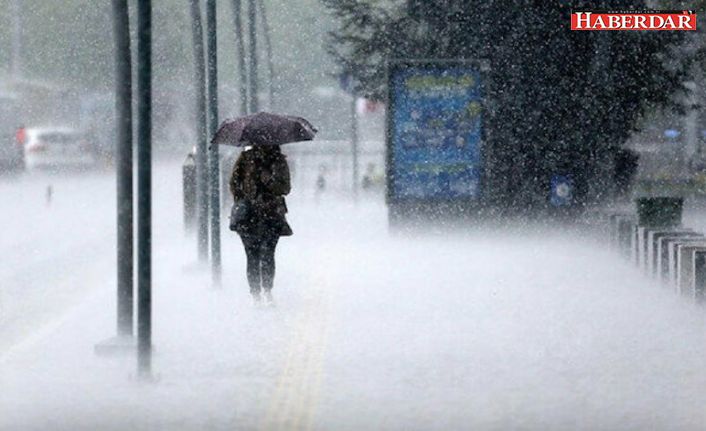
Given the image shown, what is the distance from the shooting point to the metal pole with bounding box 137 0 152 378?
11.6 meters

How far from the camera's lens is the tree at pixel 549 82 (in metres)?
28.0

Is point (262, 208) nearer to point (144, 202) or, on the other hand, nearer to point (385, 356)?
point (385, 356)

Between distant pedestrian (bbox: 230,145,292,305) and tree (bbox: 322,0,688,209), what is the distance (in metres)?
11.7

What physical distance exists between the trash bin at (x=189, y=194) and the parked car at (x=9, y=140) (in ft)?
83.8

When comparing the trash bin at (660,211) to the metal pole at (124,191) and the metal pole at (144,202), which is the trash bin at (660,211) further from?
the metal pole at (144,202)

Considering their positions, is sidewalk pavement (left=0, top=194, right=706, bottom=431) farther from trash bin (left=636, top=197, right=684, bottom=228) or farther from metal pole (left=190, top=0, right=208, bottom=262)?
trash bin (left=636, top=197, right=684, bottom=228)

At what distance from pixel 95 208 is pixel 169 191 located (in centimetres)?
860

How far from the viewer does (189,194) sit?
1038 inches

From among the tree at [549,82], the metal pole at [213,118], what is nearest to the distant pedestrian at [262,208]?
the metal pole at [213,118]

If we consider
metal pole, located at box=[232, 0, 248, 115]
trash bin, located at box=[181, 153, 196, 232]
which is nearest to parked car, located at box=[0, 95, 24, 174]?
metal pole, located at box=[232, 0, 248, 115]

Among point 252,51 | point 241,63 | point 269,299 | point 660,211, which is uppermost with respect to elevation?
point 252,51

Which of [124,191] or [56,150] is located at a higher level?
[56,150]

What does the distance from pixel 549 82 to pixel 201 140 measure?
31.0 ft

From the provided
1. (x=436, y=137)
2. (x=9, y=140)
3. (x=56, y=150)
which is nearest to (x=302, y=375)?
(x=436, y=137)
